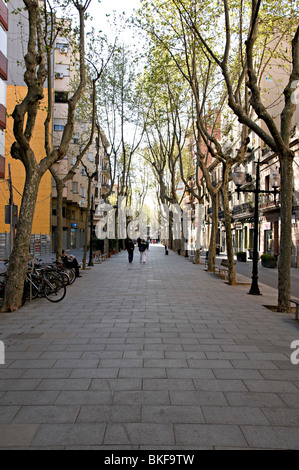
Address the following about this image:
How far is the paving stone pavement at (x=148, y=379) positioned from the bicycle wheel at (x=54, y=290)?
3.99 feet

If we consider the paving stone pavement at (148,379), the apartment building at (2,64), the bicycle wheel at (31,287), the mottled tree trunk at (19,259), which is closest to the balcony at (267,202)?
the apartment building at (2,64)

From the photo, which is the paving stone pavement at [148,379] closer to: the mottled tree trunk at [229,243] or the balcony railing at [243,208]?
the mottled tree trunk at [229,243]

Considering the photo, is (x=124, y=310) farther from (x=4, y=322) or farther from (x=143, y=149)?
(x=143, y=149)

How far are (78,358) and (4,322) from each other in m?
3.04

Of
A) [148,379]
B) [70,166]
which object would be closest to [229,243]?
[148,379]

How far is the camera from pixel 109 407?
387 centimetres

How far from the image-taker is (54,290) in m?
10.7

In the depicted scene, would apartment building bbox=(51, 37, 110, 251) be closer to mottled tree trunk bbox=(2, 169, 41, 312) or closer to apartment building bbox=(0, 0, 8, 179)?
apartment building bbox=(0, 0, 8, 179)

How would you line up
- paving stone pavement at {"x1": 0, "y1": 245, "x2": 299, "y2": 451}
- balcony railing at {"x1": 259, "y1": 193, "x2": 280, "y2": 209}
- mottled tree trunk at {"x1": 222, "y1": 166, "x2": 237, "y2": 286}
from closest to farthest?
paving stone pavement at {"x1": 0, "y1": 245, "x2": 299, "y2": 451}
mottled tree trunk at {"x1": 222, "y1": 166, "x2": 237, "y2": 286}
balcony railing at {"x1": 259, "y1": 193, "x2": 280, "y2": 209}

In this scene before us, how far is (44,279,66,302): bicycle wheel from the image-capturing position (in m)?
10.6

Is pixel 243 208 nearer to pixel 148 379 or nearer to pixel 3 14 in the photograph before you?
pixel 3 14

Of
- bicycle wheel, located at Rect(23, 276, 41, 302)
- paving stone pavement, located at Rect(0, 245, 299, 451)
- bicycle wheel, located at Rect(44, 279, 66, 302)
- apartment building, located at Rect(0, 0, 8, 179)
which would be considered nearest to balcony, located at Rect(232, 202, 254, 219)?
apartment building, located at Rect(0, 0, 8, 179)

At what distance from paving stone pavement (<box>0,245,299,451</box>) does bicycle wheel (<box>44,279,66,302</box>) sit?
3.99 feet
